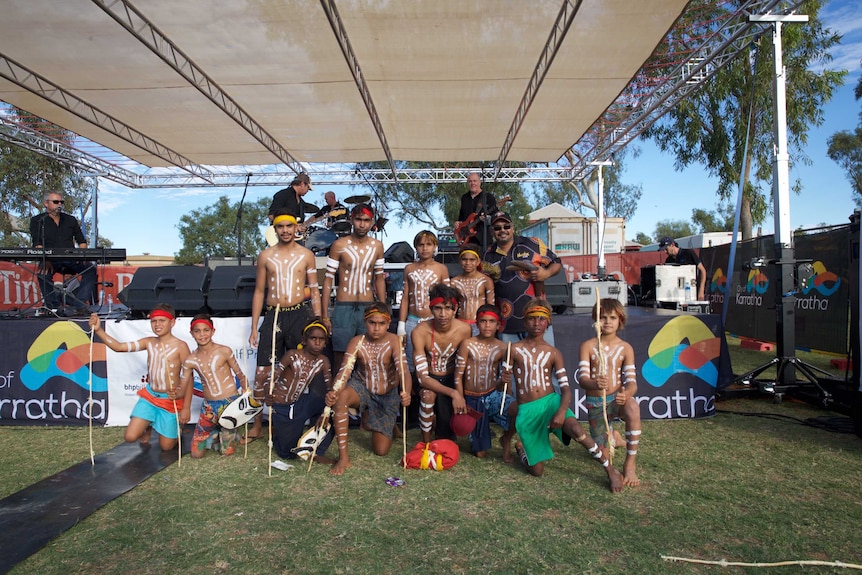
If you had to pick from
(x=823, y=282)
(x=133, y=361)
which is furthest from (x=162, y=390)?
(x=823, y=282)

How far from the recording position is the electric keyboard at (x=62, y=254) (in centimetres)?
679

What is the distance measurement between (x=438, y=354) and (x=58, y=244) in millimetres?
6034

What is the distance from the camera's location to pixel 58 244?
24.7 feet

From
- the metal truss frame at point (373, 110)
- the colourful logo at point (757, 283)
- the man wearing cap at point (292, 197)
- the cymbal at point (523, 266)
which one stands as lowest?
the colourful logo at point (757, 283)

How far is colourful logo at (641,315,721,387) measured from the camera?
5691 mm

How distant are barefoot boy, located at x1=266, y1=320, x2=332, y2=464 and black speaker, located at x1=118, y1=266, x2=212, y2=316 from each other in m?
2.24

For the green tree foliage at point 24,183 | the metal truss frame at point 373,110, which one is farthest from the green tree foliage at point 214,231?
the metal truss frame at point 373,110

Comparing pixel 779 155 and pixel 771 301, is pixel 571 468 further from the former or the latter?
pixel 771 301

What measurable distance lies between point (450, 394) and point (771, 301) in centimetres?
755

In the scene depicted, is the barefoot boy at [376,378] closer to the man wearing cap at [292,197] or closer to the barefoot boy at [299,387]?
the barefoot boy at [299,387]

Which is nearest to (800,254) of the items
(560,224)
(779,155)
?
(779,155)

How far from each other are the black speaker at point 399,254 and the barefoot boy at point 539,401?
11.9 ft

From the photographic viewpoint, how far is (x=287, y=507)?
353cm

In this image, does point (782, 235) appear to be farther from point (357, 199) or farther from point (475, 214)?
point (357, 199)
